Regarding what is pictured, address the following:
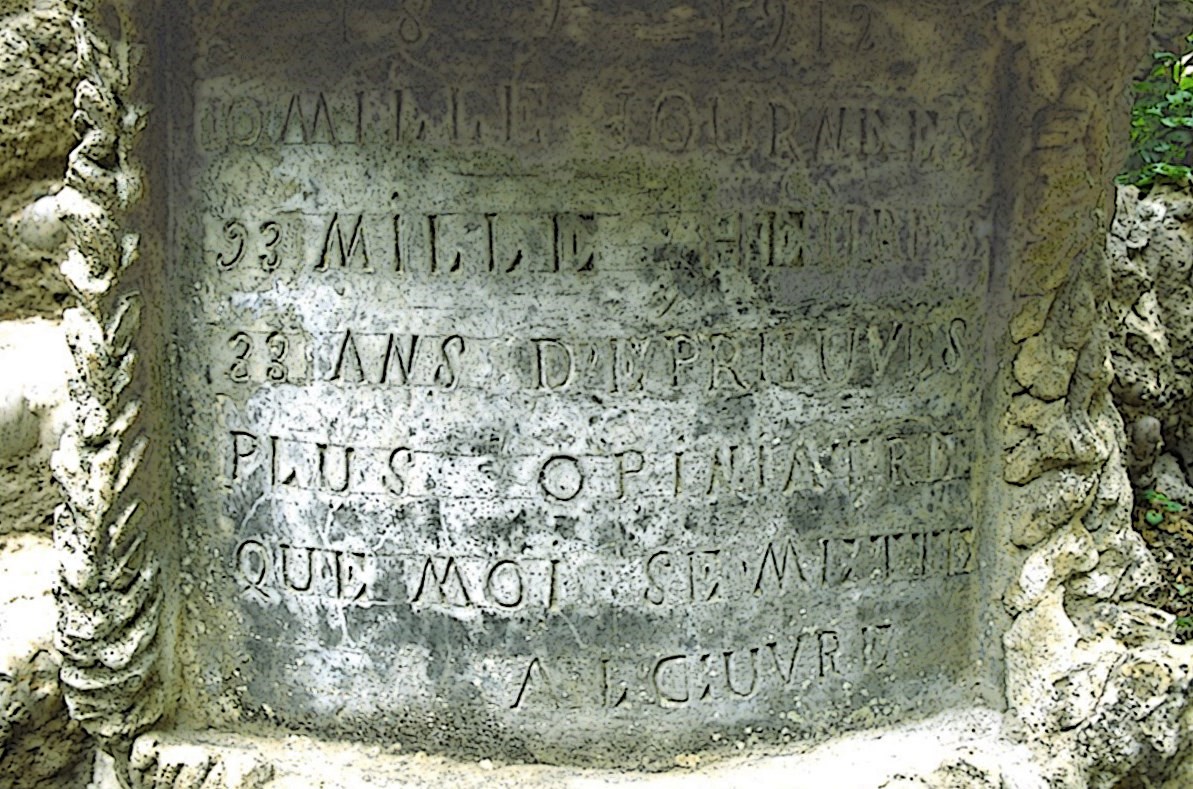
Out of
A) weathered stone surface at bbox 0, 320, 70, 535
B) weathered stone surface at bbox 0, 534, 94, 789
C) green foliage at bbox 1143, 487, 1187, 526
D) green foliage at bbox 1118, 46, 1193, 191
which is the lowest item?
weathered stone surface at bbox 0, 534, 94, 789

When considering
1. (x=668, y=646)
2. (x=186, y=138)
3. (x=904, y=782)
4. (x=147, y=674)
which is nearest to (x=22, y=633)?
(x=147, y=674)

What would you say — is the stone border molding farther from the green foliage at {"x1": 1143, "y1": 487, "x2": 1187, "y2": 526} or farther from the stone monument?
the green foliage at {"x1": 1143, "y1": 487, "x2": 1187, "y2": 526}

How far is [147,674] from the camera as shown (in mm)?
2996

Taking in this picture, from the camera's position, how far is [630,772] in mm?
2975

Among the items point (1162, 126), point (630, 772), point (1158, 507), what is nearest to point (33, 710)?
point (630, 772)

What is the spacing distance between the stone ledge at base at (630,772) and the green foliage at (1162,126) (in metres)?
2.10

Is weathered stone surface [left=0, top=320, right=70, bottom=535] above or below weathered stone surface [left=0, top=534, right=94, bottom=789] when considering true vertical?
above

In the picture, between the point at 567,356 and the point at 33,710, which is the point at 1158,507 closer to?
the point at 567,356

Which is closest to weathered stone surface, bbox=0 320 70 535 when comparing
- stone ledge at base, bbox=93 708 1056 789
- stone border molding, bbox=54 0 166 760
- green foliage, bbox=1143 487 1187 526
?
stone border molding, bbox=54 0 166 760

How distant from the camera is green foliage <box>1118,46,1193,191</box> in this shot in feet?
14.7

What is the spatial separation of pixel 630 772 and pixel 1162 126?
9.62 ft

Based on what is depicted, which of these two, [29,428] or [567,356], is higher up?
[567,356]

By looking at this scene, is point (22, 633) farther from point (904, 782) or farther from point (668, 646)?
point (904, 782)

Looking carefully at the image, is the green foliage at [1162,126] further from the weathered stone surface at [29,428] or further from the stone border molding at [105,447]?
the weathered stone surface at [29,428]
